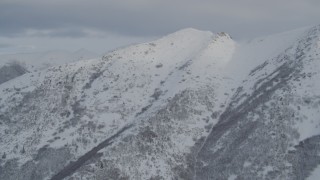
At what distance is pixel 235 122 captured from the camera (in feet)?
317

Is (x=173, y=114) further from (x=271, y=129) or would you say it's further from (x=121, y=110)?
(x=271, y=129)

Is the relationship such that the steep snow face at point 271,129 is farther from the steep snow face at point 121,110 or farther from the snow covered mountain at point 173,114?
the steep snow face at point 121,110

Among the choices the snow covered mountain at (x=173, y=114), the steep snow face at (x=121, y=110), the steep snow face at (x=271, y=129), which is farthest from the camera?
the steep snow face at (x=121, y=110)

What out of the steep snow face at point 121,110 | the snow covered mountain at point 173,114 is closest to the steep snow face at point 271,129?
the snow covered mountain at point 173,114

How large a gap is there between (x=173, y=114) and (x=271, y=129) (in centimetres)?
1795

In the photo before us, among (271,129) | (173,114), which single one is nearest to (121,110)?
(173,114)

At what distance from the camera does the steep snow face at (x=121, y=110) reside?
302 feet

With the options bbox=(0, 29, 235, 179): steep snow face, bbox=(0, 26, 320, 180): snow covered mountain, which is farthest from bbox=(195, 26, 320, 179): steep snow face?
bbox=(0, 29, 235, 179): steep snow face

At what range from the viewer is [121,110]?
106m

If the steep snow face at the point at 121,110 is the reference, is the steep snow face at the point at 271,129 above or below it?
above

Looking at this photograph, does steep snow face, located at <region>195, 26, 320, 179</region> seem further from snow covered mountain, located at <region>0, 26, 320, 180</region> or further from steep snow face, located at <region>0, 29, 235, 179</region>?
steep snow face, located at <region>0, 29, 235, 179</region>

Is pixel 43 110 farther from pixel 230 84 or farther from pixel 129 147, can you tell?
pixel 230 84

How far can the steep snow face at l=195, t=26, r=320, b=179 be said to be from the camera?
84188 mm

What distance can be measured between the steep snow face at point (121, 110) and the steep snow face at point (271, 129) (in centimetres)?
437
